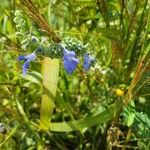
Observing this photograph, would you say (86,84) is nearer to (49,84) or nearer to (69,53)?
(49,84)

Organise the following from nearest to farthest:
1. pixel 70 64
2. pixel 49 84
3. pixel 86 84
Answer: pixel 70 64
pixel 49 84
pixel 86 84

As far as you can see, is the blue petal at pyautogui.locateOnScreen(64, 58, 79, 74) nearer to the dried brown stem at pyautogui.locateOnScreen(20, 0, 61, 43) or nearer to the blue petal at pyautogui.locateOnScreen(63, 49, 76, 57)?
the blue petal at pyautogui.locateOnScreen(63, 49, 76, 57)

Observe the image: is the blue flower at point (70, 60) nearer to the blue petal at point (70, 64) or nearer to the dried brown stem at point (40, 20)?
the blue petal at point (70, 64)

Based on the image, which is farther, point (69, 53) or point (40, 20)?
point (40, 20)

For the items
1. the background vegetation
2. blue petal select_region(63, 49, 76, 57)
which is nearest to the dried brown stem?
the background vegetation

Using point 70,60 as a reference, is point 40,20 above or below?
above

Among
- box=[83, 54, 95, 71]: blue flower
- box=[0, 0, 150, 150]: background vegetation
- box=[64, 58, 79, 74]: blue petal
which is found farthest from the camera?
box=[0, 0, 150, 150]: background vegetation

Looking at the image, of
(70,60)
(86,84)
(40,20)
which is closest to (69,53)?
(70,60)

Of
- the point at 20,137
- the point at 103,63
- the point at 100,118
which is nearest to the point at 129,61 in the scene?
the point at 103,63

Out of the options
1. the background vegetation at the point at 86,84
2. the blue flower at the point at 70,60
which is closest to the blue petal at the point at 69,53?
the blue flower at the point at 70,60
